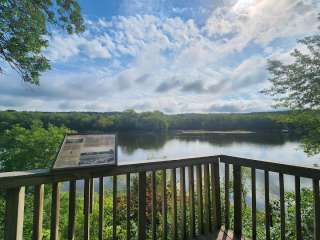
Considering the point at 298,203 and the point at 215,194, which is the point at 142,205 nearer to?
the point at 215,194

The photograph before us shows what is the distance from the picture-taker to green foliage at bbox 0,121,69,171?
6840mm

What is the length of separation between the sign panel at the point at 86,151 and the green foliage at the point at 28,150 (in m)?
5.66

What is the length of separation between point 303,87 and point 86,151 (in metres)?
7.66

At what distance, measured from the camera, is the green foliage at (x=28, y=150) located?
684 cm

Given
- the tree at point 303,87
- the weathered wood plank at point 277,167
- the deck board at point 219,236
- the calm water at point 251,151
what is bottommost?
the calm water at point 251,151

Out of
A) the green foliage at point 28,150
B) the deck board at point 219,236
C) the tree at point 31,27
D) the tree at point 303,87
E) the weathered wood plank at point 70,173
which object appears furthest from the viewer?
the tree at point 303,87

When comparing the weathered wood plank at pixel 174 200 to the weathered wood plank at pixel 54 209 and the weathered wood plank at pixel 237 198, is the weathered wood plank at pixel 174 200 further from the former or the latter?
the weathered wood plank at pixel 54 209

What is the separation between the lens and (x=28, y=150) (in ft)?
22.6

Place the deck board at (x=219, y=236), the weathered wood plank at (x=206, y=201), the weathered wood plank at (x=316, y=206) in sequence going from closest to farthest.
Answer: the weathered wood plank at (x=316, y=206), the deck board at (x=219, y=236), the weathered wood plank at (x=206, y=201)

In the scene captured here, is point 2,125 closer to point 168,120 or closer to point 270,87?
point 270,87

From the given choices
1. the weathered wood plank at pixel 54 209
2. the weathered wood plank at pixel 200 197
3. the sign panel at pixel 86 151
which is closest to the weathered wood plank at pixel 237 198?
the weathered wood plank at pixel 200 197

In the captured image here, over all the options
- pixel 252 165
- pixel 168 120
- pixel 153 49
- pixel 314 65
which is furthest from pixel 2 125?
pixel 168 120

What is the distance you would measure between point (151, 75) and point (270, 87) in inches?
470

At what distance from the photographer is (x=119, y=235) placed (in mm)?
4484
